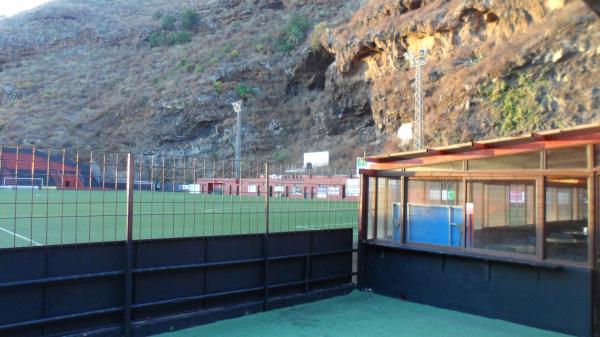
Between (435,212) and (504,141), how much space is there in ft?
5.99

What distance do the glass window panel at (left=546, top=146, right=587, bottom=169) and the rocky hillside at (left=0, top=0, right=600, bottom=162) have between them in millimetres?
A: 10209

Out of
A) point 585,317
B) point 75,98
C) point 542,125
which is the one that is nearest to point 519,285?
point 585,317

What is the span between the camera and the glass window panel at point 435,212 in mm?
9320

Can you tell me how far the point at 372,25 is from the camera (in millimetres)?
58406

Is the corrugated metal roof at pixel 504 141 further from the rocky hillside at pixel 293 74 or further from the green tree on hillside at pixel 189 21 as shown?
the green tree on hillside at pixel 189 21

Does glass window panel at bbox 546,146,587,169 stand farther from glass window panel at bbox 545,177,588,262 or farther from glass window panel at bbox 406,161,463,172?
glass window panel at bbox 406,161,463,172

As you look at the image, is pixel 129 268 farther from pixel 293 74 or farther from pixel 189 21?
pixel 189 21

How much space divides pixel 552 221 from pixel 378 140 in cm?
4810

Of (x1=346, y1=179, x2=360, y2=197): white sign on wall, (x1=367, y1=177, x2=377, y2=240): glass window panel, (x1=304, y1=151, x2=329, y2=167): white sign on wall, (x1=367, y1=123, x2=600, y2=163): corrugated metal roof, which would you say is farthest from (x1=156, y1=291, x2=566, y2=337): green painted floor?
(x1=304, y1=151, x2=329, y2=167): white sign on wall

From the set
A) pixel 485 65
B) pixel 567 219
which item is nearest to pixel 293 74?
pixel 485 65

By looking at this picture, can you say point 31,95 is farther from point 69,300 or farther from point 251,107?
point 69,300

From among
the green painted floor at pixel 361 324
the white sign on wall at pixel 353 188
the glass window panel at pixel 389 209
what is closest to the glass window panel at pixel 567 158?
the green painted floor at pixel 361 324

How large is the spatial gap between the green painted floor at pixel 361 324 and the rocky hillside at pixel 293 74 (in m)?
11.8

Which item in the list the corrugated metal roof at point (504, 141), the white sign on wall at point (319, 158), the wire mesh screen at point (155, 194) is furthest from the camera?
the white sign on wall at point (319, 158)
